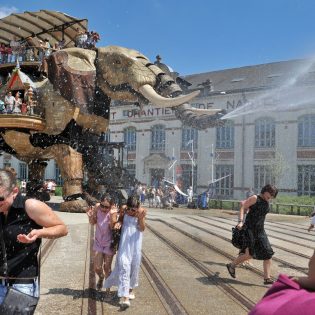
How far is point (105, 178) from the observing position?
13836mm

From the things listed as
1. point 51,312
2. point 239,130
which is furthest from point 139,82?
point 239,130

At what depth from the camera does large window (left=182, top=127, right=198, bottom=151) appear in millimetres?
29447

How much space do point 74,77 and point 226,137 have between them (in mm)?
18699

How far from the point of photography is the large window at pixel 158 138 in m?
31.1

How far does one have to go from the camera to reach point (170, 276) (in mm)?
5473

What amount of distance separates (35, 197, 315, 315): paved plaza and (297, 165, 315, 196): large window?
17.1 meters

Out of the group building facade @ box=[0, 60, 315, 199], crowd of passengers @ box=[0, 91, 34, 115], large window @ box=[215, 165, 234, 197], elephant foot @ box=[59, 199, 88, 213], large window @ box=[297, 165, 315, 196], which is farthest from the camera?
large window @ box=[215, 165, 234, 197]

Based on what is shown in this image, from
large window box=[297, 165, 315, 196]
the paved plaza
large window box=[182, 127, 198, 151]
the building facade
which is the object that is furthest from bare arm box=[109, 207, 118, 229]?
large window box=[182, 127, 198, 151]

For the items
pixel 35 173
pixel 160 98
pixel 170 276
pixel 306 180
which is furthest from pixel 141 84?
pixel 306 180

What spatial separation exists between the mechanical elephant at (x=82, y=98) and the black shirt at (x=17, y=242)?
819 centimetres

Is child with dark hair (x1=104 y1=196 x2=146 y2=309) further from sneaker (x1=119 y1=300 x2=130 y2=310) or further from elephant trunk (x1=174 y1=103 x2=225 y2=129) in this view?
elephant trunk (x1=174 y1=103 x2=225 y2=129)

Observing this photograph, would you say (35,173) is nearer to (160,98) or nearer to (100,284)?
(160,98)

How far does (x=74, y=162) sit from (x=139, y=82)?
291 cm

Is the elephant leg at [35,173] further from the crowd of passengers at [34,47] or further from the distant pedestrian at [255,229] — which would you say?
the distant pedestrian at [255,229]
